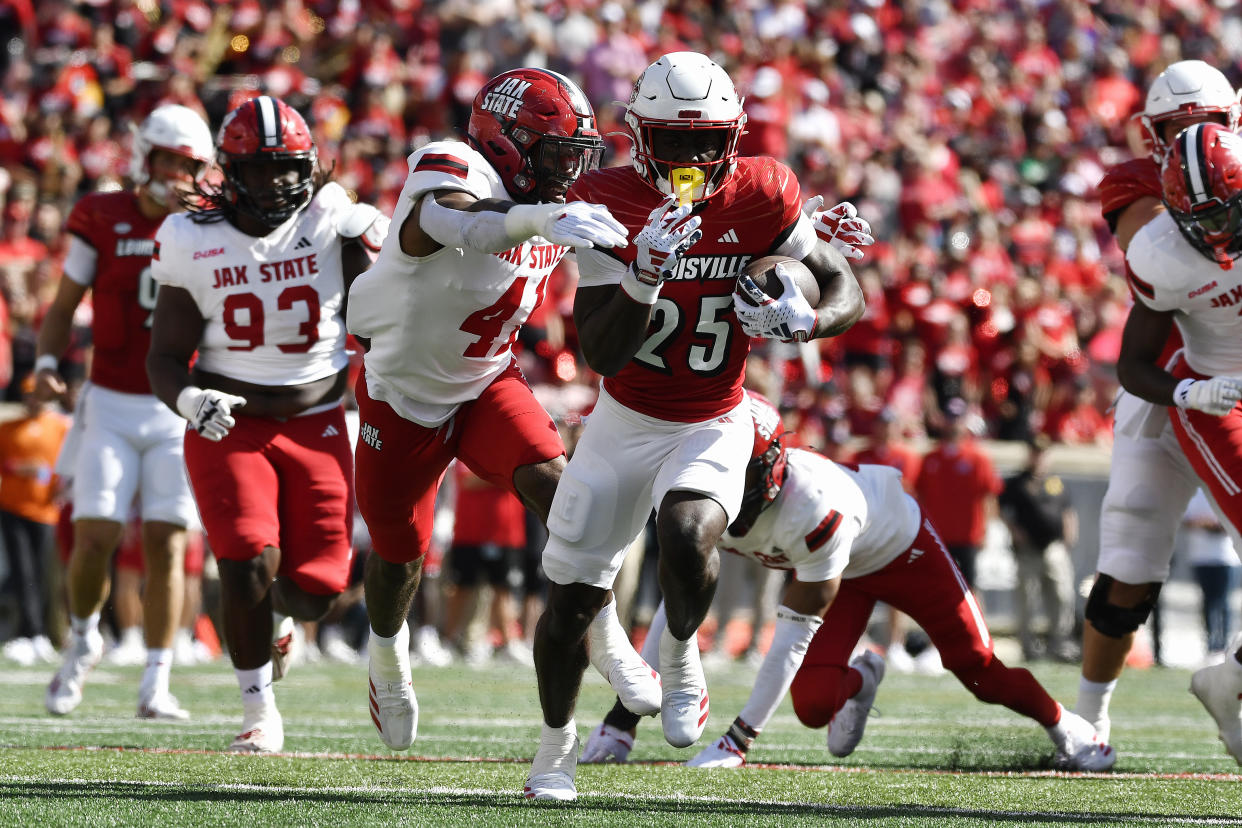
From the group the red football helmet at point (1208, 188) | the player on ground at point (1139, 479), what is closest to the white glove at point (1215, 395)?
the red football helmet at point (1208, 188)

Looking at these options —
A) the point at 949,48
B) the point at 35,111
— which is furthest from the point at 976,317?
the point at 35,111

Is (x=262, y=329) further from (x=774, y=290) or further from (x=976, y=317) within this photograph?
(x=976, y=317)

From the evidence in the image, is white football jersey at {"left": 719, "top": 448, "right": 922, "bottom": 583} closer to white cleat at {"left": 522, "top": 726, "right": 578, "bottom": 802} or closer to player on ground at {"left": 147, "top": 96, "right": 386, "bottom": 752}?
white cleat at {"left": 522, "top": 726, "right": 578, "bottom": 802}

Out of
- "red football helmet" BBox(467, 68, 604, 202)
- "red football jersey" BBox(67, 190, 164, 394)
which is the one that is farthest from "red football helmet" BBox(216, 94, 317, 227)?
"red football jersey" BBox(67, 190, 164, 394)

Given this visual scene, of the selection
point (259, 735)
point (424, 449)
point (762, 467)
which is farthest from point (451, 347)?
point (259, 735)

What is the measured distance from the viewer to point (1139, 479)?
5.43 meters

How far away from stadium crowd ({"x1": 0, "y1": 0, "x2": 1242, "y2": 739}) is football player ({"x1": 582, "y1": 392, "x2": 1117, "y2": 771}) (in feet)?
18.0

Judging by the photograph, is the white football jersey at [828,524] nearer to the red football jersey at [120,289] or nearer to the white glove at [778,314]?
the white glove at [778,314]

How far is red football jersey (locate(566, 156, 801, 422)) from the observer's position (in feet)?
14.1

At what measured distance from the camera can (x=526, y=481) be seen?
4.70m

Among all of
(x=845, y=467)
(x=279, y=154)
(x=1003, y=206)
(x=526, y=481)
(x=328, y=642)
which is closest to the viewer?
(x=526, y=481)

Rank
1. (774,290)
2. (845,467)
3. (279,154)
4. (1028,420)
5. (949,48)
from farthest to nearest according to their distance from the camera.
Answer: (949,48) → (1028,420) → (845,467) → (279,154) → (774,290)

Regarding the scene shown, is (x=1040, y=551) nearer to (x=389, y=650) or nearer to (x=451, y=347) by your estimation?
(x=389, y=650)

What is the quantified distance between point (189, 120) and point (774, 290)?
124 inches
